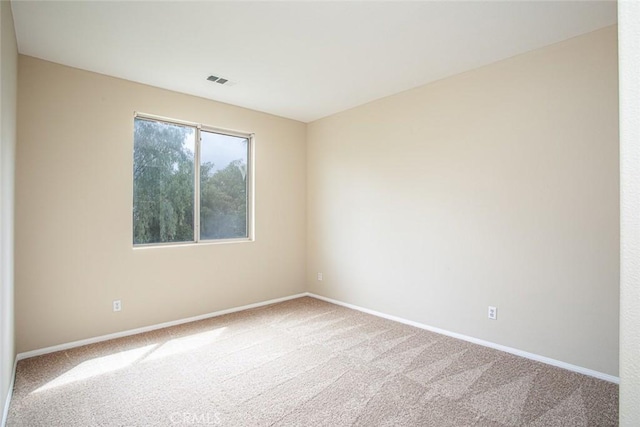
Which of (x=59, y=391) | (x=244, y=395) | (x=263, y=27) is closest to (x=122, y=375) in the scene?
(x=59, y=391)

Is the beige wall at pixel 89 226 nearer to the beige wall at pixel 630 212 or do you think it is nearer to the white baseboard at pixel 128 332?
the white baseboard at pixel 128 332

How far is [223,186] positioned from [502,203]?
130 inches

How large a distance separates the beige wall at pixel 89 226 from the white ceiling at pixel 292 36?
305 mm

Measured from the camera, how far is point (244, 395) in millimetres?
2418

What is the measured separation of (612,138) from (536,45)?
39.5 inches

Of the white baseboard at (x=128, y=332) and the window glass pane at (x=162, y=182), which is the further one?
the window glass pane at (x=162, y=182)

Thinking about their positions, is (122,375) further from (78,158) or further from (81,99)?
(81,99)

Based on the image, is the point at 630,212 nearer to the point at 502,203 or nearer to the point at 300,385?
the point at 300,385

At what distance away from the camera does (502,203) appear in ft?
10.4

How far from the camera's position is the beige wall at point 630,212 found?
0.71 meters

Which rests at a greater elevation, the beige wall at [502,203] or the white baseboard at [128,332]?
the beige wall at [502,203]

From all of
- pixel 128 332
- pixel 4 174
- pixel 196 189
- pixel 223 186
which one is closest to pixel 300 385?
pixel 128 332

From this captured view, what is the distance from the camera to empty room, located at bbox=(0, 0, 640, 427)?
7.82 ft

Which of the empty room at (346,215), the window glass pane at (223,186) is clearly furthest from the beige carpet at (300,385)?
the window glass pane at (223,186)
